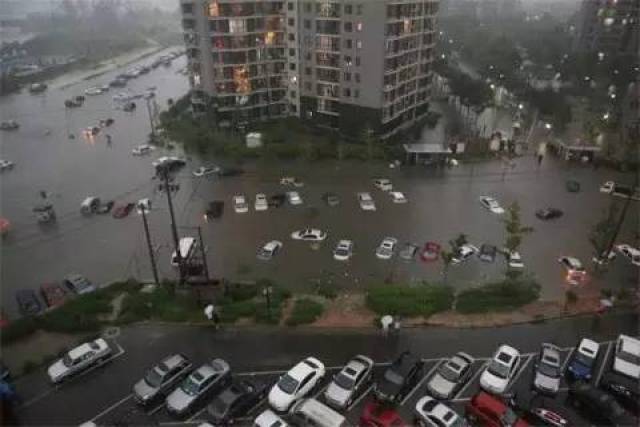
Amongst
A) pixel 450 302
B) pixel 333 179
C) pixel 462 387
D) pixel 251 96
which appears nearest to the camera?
pixel 462 387

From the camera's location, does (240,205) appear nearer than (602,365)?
No

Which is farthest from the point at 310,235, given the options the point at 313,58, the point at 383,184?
the point at 313,58

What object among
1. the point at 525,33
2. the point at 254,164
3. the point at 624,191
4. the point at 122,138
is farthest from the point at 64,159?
the point at 525,33

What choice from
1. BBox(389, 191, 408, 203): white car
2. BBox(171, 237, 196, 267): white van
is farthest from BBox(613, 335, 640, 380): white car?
BBox(171, 237, 196, 267): white van

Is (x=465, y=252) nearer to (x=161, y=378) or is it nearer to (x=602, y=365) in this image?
(x=602, y=365)

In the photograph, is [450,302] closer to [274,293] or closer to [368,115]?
[274,293]

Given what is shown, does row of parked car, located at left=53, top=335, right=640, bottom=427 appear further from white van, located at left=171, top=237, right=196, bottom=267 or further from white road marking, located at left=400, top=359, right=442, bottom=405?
white van, located at left=171, top=237, right=196, bottom=267
